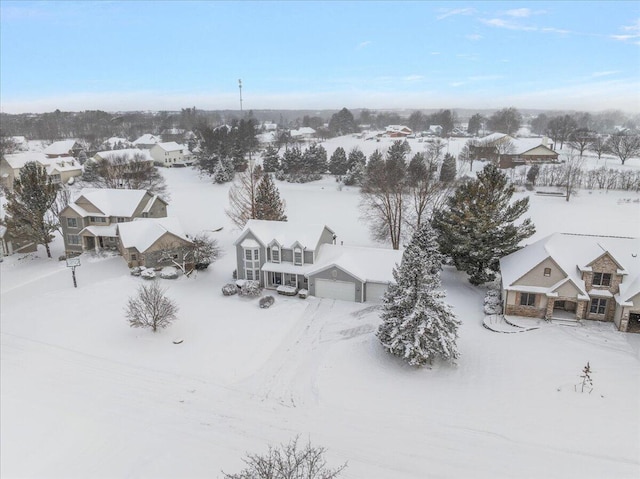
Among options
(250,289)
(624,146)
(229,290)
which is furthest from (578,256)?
(624,146)

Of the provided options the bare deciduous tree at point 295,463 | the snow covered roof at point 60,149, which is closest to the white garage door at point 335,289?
the bare deciduous tree at point 295,463

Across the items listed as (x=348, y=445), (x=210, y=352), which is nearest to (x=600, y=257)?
(x=348, y=445)

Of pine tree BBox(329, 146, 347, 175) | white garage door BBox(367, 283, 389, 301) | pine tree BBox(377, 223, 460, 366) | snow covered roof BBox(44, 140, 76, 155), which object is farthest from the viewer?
snow covered roof BBox(44, 140, 76, 155)

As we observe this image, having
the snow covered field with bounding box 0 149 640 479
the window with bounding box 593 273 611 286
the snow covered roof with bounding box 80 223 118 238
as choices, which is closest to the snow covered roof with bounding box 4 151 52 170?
the snow covered roof with bounding box 80 223 118 238

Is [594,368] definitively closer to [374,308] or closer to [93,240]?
[374,308]

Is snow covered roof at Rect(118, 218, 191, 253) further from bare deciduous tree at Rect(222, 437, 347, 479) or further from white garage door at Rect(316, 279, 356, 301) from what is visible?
bare deciduous tree at Rect(222, 437, 347, 479)

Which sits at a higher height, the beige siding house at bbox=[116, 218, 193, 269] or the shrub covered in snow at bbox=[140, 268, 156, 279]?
the beige siding house at bbox=[116, 218, 193, 269]

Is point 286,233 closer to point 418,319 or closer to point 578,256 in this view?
point 418,319
